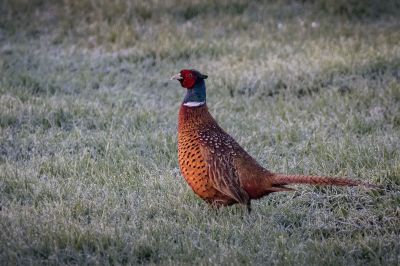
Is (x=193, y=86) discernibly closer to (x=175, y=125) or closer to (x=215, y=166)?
(x=215, y=166)

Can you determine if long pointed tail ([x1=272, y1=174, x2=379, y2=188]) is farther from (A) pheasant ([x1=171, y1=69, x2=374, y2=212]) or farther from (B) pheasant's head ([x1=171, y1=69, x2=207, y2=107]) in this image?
(B) pheasant's head ([x1=171, y1=69, x2=207, y2=107])

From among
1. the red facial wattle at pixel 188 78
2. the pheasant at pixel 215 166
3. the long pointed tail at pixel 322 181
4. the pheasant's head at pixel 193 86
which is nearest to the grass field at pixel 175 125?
the pheasant at pixel 215 166

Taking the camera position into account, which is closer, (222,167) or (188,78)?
(222,167)

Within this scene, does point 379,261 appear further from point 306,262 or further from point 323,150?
point 323,150

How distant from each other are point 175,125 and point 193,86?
1.99 meters

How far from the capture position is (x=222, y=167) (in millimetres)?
4395

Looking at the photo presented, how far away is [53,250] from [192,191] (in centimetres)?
129

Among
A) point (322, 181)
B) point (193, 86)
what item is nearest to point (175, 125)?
point (193, 86)

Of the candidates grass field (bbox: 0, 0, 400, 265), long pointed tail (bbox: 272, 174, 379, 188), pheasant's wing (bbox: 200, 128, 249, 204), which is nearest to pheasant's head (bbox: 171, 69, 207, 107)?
pheasant's wing (bbox: 200, 128, 249, 204)

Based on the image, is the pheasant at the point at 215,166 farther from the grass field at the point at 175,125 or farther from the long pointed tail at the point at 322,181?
the grass field at the point at 175,125

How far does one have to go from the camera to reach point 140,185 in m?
5.02

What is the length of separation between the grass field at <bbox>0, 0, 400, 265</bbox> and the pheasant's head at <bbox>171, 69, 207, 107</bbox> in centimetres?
65

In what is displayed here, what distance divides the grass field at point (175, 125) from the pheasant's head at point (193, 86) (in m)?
0.65

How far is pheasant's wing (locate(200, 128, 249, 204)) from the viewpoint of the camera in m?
4.37
